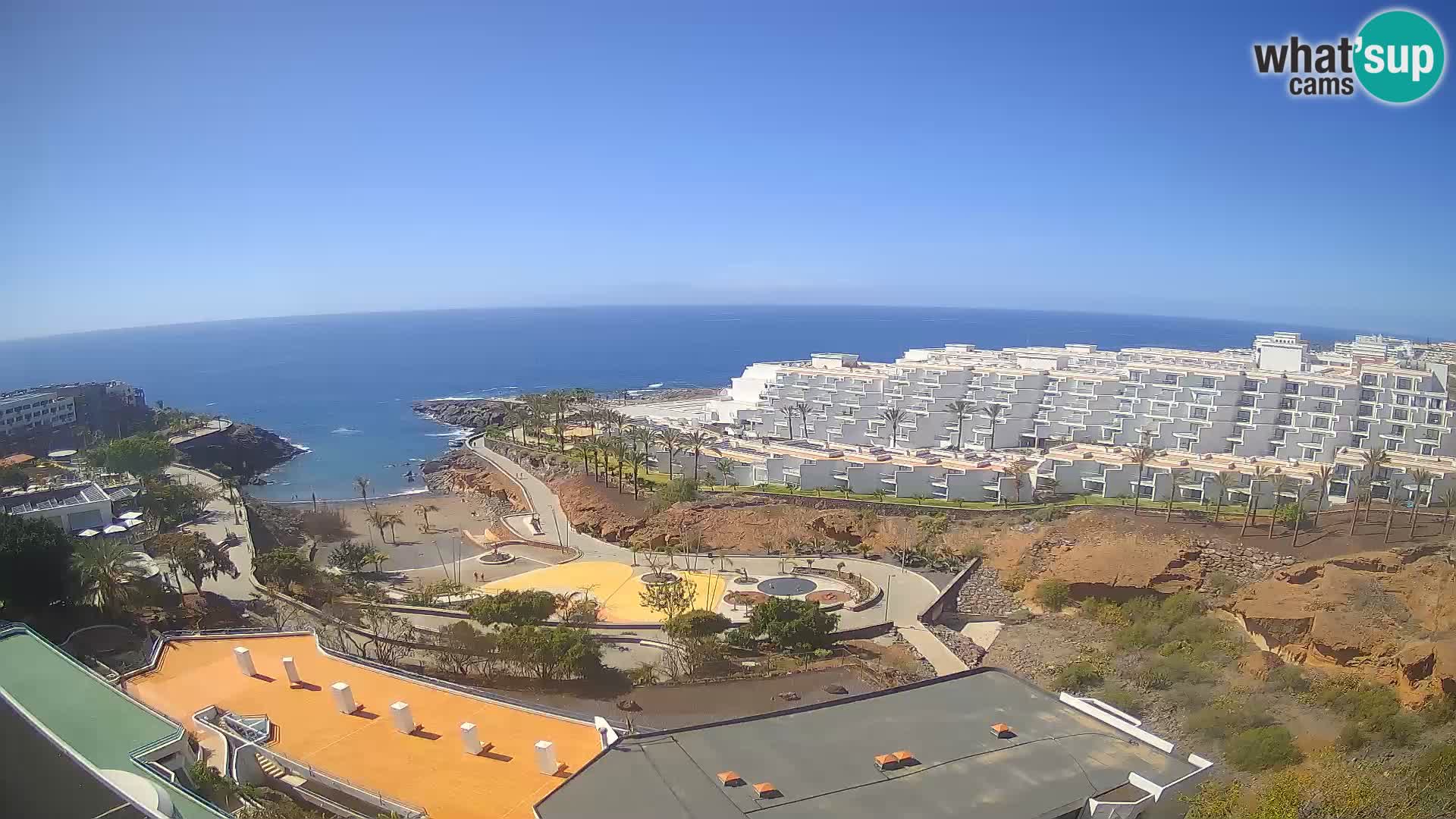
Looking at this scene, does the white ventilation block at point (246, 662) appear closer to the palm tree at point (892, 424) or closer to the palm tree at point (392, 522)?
the palm tree at point (392, 522)

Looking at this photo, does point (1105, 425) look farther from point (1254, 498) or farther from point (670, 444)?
point (670, 444)

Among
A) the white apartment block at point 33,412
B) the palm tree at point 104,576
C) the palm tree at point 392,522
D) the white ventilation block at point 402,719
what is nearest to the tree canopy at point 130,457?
the white apartment block at point 33,412

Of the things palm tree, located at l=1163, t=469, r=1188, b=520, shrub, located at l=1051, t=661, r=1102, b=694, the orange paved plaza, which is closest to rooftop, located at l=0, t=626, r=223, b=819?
the orange paved plaza

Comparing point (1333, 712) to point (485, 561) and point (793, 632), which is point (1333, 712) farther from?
point (485, 561)

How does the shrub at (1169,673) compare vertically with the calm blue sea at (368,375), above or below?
below

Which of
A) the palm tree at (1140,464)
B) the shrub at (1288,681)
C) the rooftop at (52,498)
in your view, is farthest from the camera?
the palm tree at (1140,464)

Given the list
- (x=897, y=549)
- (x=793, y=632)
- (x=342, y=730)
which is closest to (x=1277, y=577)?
(x=897, y=549)

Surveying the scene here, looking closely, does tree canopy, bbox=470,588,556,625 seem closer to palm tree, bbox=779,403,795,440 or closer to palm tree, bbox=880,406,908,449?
palm tree, bbox=880,406,908,449
